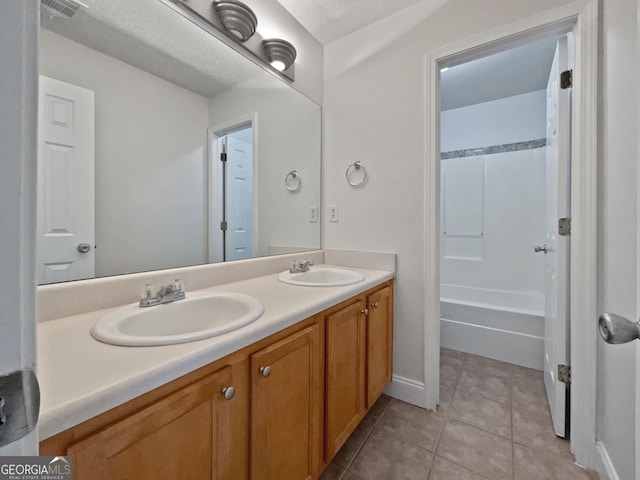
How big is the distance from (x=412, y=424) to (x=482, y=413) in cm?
42

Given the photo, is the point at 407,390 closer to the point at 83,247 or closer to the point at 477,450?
the point at 477,450

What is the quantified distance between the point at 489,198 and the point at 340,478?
9.71 ft

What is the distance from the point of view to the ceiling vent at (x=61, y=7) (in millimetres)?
834

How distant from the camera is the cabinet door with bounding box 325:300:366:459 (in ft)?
3.55

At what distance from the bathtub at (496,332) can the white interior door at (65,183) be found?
2451 mm

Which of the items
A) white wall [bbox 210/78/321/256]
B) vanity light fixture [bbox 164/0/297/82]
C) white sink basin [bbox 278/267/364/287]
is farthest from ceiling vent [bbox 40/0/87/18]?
white sink basin [bbox 278/267/364/287]

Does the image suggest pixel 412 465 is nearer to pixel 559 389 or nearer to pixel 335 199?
pixel 559 389

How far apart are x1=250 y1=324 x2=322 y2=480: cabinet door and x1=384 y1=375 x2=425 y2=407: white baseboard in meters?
0.81

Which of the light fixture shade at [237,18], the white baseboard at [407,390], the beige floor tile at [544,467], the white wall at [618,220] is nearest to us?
the white wall at [618,220]

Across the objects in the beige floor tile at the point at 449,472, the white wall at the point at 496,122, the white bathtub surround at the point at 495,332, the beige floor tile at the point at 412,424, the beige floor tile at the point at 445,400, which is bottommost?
the beige floor tile at the point at 449,472

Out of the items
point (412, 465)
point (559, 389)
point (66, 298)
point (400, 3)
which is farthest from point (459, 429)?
point (400, 3)

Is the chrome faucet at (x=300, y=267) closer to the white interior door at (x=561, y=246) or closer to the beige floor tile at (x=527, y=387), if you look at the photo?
the white interior door at (x=561, y=246)

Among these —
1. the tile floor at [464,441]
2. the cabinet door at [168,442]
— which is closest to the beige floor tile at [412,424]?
the tile floor at [464,441]

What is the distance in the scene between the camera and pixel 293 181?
1848 millimetres
